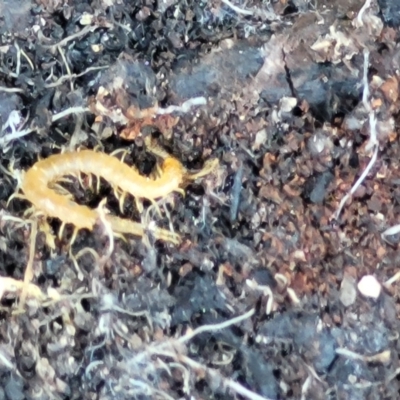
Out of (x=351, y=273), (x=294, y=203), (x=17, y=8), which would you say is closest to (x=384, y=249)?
(x=351, y=273)

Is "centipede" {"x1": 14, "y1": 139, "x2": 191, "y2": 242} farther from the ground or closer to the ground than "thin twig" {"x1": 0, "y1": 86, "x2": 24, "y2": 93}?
closer to the ground

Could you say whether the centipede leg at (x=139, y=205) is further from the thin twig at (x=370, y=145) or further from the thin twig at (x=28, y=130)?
the thin twig at (x=370, y=145)

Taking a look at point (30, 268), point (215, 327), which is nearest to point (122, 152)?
point (30, 268)

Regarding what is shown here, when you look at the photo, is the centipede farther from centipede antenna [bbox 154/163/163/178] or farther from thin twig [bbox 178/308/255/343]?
thin twig [bbox 178/308/255/343]

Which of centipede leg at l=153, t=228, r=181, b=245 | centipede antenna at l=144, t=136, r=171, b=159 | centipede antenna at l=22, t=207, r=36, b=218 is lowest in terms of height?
centipede leg at l=153, t=228, r=181, b=245

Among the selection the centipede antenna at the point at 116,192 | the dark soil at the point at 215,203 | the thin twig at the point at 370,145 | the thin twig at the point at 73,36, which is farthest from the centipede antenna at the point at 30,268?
the thin twig at the point at 370,145

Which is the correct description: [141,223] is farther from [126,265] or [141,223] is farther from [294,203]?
[294,203]

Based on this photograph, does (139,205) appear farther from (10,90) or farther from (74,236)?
(10,90)

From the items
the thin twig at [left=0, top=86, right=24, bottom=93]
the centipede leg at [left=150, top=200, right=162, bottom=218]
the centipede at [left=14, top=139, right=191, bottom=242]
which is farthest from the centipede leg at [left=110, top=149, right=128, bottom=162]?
the thin twig at [left=0, top=86, right=24, bottom=93]
